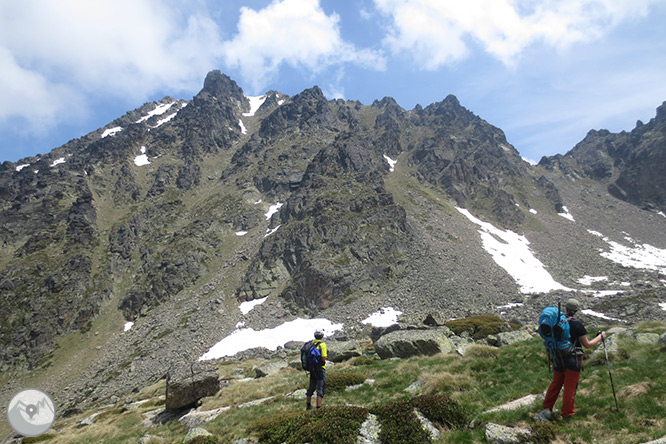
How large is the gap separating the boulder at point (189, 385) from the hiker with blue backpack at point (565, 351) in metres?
19.1

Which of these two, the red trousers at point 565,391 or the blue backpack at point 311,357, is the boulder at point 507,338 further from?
the blue backpack at point 311,357

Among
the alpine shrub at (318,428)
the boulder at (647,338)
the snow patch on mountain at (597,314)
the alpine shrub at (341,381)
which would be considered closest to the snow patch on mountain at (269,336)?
the snow patch on mountain at (597,314)

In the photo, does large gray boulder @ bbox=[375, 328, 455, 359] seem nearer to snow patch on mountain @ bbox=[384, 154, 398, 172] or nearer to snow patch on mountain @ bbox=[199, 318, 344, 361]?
snow patch on mountain @ bbox=[199, 318, 344, 361]

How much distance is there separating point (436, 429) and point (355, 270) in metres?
78.7

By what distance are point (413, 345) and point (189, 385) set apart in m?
14.7

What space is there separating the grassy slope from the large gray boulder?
1.49 metres

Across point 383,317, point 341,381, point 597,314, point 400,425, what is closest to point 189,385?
point 341,381

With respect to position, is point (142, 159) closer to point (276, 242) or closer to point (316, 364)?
point (276, 242)

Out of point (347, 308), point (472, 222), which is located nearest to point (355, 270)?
point (347, 308)

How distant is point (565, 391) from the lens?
28.2 ft

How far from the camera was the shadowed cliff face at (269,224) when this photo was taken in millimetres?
85250

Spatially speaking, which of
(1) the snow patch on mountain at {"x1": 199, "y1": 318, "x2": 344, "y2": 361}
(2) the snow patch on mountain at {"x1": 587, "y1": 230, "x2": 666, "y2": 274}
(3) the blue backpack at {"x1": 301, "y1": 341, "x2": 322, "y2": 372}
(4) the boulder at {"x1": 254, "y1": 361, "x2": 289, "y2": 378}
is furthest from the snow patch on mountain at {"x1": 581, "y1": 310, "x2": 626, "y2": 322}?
(3) the blue backpack at {"x1": 301, "y1": 341, "x2": 322, "y2": 372}

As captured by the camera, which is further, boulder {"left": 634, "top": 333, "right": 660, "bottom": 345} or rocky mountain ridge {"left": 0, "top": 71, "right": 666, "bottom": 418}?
rocky mountain ridge {"left": 0, "top": 71, "right": 666, "bottom": 418}

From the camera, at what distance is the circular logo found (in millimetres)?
6066
